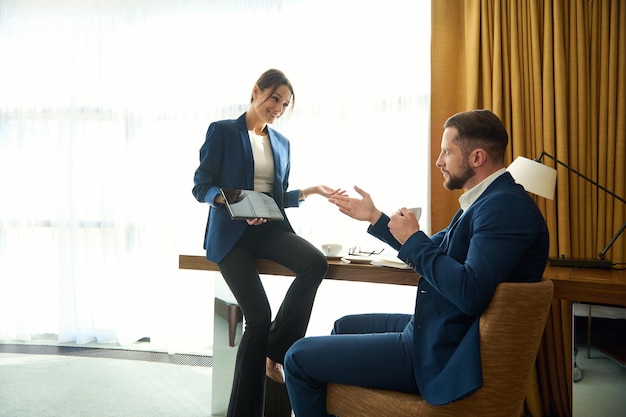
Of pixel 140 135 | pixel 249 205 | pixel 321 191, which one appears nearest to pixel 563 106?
pixel 321 191

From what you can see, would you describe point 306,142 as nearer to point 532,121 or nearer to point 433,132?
point 433,132

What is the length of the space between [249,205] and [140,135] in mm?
1714

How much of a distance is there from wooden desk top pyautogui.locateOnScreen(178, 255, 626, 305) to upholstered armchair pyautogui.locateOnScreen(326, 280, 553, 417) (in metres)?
0.62

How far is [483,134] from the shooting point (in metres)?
1.36

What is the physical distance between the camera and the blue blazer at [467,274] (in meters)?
1.16

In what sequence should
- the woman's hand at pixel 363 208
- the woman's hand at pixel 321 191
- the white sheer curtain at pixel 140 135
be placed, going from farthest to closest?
the white sheer curtain at pixel 140 135 < the woman's hand at pixel 321 191 < the woman's hand at pixel 363 208

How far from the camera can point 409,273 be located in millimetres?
1844

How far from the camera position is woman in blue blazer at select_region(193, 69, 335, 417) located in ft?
6.27

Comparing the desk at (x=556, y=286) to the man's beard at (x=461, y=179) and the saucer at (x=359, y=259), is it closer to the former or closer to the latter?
the saucer at (x=359, y=259)

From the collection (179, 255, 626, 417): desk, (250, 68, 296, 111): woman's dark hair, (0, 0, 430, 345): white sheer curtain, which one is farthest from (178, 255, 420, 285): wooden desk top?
(0, 0, 430, 345): white sheer curtain

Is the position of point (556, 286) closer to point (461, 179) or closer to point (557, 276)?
point (557, 276)

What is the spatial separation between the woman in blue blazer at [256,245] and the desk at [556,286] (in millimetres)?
85

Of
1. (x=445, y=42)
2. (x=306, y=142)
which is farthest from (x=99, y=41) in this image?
(x=445, y=42)

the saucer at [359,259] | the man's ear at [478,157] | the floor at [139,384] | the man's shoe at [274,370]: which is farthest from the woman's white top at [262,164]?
the man's ear at [478,157]
